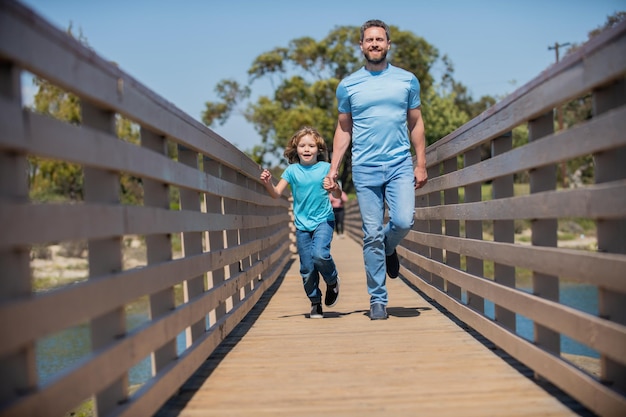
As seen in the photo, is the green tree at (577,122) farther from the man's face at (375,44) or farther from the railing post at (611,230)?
the railing post at (611,230)

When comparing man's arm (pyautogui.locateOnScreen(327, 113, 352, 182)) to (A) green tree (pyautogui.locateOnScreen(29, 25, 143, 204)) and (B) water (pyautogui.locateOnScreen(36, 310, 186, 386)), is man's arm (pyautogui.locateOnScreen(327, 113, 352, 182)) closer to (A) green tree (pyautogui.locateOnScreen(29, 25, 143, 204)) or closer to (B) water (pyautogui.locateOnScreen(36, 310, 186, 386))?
(B) water (pyautogui.locateOnScreen(36, 310, 186, 386))

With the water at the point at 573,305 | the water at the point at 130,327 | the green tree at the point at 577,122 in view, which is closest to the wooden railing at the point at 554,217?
the water at the point at 130,327

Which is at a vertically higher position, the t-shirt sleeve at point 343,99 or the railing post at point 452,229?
the t-shirt sleeve at point 343,99

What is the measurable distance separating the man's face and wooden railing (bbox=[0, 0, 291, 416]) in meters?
1.55

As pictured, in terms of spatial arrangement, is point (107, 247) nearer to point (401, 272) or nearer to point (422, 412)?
point (422, 412)

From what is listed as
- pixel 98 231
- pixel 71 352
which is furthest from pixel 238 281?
pixel 71 352

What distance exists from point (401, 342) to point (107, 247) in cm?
272

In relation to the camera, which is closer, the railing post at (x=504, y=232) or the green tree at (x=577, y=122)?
the railing post at (x=504, y=232)

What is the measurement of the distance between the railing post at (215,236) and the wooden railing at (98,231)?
0.21m

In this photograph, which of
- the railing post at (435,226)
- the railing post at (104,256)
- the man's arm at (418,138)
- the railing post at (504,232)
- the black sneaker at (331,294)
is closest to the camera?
the railing post at (104,256)

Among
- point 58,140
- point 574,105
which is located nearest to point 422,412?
point 58,140

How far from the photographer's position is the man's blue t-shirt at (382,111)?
6211 millimetres

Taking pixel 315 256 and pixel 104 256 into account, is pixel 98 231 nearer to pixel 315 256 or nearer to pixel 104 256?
pixel 104 256

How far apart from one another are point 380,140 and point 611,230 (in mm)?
3063
